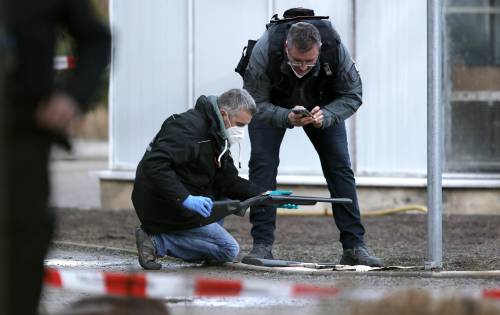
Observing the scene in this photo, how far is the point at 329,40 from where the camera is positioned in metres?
8.25

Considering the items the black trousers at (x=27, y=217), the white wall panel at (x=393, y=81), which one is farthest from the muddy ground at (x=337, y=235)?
the black trousers at (x=27, y=217)

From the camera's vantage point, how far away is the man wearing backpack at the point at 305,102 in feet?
26.6

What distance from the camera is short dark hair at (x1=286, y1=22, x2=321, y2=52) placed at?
7.89 metres

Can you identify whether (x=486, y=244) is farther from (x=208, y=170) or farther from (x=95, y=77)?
(x=95, y=77)

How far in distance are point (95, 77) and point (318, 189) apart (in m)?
8.59

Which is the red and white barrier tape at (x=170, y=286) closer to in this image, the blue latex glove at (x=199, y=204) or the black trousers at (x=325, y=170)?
the blue latex glove at (x=199, y=204)

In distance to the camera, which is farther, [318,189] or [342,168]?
[318,189]

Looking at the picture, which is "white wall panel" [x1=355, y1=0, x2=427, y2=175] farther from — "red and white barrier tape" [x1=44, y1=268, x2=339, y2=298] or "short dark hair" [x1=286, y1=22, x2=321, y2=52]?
"red and white barrier tape" [x1=44, y1=268, x2=339, y2=298]

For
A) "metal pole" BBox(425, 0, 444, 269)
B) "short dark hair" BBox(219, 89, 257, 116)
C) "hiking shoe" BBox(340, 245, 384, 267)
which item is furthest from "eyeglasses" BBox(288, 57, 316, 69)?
"hiking shoe" BBox(340, 245, 384, 267)

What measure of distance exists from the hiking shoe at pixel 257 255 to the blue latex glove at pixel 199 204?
681 millimetres

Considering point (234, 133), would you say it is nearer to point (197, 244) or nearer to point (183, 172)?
point (183, 172)

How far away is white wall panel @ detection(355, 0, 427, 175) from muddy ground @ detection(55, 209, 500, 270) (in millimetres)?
674

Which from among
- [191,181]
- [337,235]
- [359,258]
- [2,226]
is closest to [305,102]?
[191,181]

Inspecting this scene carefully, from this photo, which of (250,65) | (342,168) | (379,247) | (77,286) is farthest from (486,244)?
(77,286)
